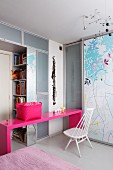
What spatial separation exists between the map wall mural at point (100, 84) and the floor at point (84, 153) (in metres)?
0.36

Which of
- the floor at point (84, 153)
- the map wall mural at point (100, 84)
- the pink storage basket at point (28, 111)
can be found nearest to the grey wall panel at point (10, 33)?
the pink storage basket at point (28, 111)

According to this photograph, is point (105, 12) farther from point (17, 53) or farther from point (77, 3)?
point (17, 53)

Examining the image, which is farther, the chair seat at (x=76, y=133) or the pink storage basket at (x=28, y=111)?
the chair seat at (x=76, y=133)

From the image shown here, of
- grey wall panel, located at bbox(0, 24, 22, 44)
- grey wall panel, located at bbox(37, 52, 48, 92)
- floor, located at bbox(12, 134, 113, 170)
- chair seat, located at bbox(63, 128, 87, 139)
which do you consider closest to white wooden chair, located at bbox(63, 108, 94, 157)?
chair seat, located at bbox(63, 128, 87, 139)

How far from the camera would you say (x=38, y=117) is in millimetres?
2730

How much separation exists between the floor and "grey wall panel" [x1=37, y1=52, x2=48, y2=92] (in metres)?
1.27

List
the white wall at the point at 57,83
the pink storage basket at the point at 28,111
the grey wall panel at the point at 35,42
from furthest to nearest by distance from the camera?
1. the white wall at the point at 57,83
2. the grey wall panel at the point at 35,42
3. the pink storage basket at the point at 28,111

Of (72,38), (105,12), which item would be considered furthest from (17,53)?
(105,12)

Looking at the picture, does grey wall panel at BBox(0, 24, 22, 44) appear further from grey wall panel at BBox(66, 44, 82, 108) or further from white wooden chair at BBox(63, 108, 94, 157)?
white wooden chair at BBox(63, 108, 94, 157)

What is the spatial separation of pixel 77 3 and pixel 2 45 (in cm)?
176

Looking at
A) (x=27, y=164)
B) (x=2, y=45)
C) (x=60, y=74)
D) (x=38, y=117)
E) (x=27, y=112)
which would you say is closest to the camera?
(x=27, y=164)

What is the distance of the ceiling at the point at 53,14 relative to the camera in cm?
214

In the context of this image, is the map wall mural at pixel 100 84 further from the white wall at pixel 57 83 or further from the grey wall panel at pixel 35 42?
the grey wall panel at pixel 35 42

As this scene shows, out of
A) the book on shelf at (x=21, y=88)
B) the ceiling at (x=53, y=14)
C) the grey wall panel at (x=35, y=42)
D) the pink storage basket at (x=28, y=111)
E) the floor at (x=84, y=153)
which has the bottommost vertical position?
the floor at (x=84, y=153)
